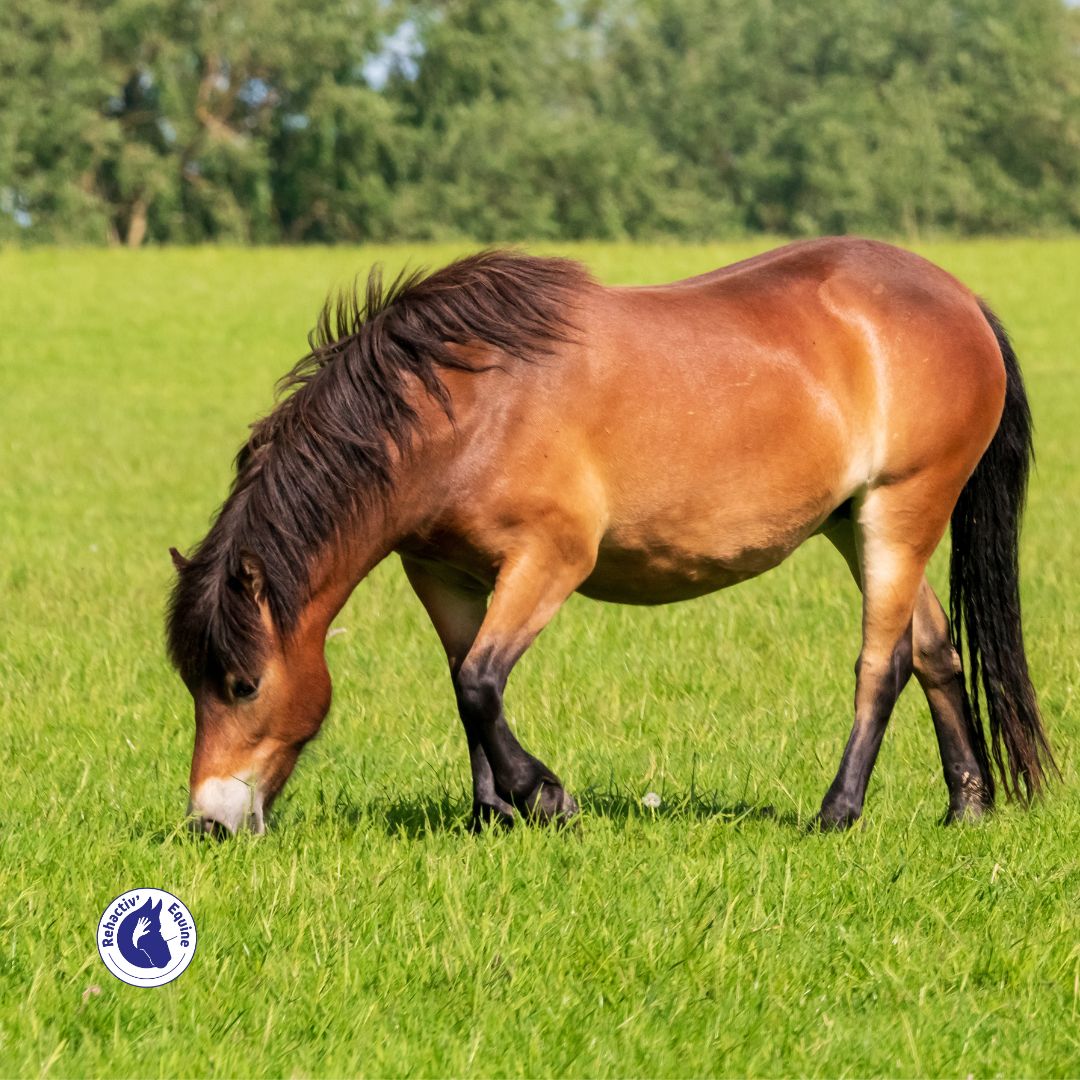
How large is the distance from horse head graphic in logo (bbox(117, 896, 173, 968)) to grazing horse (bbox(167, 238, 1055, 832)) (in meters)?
0.92

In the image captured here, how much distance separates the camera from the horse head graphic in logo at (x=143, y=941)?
11.6 ft

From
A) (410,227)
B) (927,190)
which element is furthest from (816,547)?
(927,190)

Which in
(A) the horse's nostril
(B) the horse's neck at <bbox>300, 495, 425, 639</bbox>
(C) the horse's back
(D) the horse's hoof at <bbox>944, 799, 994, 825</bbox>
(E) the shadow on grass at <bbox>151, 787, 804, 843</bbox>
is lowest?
(E) the shadow on grass at <bbox>151, 787, 804, 843</bbox>

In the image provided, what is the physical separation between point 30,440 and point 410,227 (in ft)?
131

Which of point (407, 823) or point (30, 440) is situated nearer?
point (407, 823)

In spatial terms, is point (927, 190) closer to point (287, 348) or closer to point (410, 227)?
point (410, 227)

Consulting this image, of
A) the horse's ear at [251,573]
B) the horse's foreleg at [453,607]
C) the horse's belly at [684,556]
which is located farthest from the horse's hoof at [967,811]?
the horse's ear at [251,573]

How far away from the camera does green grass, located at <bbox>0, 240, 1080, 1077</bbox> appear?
3.40 metres

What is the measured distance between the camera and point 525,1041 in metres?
3.37

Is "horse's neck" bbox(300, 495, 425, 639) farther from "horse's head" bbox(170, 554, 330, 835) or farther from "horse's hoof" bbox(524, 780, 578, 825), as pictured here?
"horse's hoof" bbox(524, 780, 578, 825)

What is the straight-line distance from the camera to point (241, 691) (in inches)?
179

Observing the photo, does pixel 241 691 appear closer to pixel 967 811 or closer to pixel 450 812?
pixel 450 812

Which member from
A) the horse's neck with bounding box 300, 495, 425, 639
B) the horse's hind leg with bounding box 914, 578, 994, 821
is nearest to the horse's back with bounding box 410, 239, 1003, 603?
the horse's neck with bounding box 300, 495, 425, 639

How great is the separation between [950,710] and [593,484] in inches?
68.5
